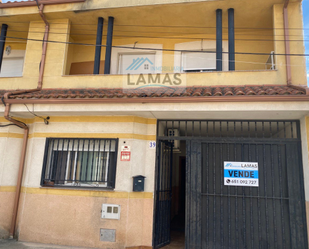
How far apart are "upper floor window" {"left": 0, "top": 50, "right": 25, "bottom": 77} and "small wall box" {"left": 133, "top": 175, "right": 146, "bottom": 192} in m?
6.25

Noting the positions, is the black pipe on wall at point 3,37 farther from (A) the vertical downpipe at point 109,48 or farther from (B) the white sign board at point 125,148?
(B) the white sign board at point 125,148

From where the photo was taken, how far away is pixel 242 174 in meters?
5.79

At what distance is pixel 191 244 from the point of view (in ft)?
18.7

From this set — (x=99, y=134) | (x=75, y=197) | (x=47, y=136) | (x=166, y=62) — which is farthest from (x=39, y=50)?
(x=75, y=197)

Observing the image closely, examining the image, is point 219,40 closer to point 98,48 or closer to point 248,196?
point 98,48

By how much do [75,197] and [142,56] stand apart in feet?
16.4

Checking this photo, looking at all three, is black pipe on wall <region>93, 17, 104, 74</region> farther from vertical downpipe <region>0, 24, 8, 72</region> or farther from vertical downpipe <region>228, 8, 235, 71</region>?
vertical downpipe <region>228, 8, 235, 71</region>

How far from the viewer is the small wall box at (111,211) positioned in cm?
582

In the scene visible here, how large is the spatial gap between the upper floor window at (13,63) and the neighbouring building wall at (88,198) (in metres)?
3.83

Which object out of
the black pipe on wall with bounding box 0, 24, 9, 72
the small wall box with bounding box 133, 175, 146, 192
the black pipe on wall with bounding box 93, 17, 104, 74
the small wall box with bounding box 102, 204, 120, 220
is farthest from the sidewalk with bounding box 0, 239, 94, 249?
the black pipe on wall with bounding box 0, 24, 9, 72

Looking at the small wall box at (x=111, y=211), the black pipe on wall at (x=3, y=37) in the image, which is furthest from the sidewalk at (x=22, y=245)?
the black pipe on wall at (x=3, y=37)

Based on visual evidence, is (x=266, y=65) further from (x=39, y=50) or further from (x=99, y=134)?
(x=39, y=50)

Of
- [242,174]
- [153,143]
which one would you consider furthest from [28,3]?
[242,174]

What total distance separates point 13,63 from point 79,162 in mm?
5296
